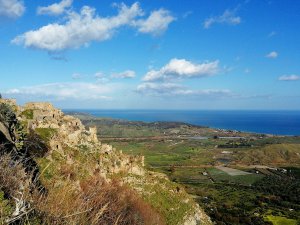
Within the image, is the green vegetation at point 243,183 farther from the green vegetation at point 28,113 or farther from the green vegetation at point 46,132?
the green vegetation at point 28,113

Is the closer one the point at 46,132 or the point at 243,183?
the point at 46,132

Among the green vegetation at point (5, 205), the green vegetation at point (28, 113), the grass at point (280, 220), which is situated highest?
the green vegetation at point (28, 113)

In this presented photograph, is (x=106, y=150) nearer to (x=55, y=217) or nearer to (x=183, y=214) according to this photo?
(x=183, y=214)

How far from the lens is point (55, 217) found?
32.6 feet

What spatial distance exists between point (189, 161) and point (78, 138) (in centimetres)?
13276

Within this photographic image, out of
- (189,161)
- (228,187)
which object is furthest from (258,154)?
(228,187)

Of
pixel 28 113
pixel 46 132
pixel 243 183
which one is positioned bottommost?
pixel 243 183

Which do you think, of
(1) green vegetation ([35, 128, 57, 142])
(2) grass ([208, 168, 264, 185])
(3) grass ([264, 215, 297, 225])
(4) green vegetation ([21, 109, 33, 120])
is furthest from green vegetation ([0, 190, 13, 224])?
(2) grass ([208, 168, 264, 185])

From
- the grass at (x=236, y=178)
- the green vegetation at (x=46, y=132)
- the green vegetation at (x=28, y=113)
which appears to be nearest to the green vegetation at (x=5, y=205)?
the green vegetation at (x=46, y=132)

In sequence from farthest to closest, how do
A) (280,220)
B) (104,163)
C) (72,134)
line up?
1. (280,220)
2. (72,134)
3. (104,163)

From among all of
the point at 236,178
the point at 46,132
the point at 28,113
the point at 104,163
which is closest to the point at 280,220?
the point at 104,163

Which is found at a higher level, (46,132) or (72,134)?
(46,132)

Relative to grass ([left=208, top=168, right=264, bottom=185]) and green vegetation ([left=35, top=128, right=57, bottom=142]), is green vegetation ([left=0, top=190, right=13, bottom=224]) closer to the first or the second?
green vegetation ([left=35, top=128, right=57, bottom=142])

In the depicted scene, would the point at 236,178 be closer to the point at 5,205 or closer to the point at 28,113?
the point at 28,113
